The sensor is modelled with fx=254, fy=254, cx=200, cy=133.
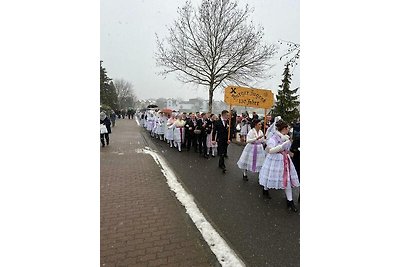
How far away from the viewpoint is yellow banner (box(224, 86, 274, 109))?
7660 mm

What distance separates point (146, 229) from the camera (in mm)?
3217

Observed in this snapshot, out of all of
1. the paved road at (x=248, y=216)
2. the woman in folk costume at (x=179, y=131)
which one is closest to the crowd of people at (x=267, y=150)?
the paved road at (x=248, y=216)

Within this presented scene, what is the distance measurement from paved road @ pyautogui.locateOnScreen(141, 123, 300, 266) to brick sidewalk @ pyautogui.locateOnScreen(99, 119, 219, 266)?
0.43 meters

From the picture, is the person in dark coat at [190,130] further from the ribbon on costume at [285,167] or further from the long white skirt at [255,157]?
the ribbon on costume at [285,167]

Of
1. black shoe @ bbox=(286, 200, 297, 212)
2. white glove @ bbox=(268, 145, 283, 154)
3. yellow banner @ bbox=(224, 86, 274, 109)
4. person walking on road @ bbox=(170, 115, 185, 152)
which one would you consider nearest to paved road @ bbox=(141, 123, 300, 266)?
black shoe @ bbox=(286, 200, 297, 212)

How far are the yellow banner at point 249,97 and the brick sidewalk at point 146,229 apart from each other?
12.5 feet

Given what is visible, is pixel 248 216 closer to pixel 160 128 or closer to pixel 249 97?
pixel 249 97

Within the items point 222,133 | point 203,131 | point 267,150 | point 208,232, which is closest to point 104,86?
point 222,133

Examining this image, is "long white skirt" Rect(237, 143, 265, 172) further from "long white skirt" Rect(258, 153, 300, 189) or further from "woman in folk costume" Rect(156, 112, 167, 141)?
"woman in folk costume" Rect(156, 112, 167, 141)

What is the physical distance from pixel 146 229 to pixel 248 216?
1.47 metres

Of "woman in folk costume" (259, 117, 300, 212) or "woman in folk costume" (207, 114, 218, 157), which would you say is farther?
"woman in folk costume" (207, 114, 218, 157)

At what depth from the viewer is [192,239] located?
9.84ft

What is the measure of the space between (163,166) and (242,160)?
95.4 inches

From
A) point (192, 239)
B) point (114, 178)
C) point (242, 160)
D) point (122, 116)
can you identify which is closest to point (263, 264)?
point (192, 239)
